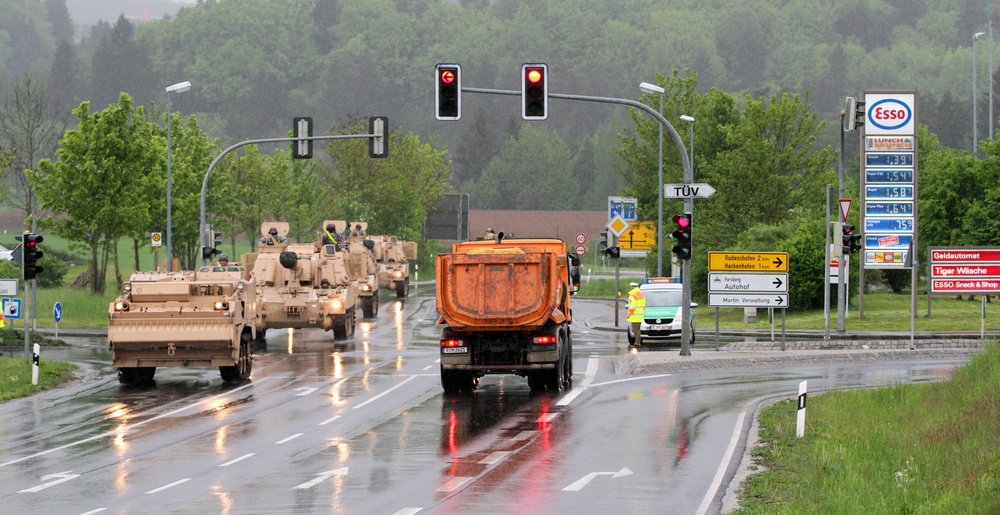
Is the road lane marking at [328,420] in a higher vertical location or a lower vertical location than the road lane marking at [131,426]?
higher

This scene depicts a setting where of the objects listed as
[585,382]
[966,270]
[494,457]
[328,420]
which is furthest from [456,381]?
[966,270]

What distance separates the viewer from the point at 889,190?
48.5 meters

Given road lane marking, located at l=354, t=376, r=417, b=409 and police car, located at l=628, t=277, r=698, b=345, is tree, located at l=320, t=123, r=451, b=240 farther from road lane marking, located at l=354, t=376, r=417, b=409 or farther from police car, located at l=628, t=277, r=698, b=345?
road lane marking, located at l=354, t=376, r=417, b=409

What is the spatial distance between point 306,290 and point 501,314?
51.8 ft

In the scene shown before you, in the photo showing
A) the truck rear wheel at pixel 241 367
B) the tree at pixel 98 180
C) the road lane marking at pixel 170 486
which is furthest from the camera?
the tree at pixel 98 180

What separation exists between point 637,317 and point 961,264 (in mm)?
9087

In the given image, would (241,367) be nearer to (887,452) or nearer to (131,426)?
(131,426)

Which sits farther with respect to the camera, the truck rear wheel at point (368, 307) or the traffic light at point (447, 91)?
the truck rear wheel at point (368, 307)

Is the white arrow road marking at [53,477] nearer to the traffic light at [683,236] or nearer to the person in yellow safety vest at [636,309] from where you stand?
the traffic light at [683,236]

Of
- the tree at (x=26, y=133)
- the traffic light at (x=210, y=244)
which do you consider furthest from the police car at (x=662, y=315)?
the tree at (x=26, y=133)

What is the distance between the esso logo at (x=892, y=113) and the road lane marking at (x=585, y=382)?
20.3 metres

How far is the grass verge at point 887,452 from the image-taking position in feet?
45.8

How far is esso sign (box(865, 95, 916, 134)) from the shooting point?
4869cm

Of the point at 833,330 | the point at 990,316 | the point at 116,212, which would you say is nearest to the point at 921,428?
the point at 833,330
